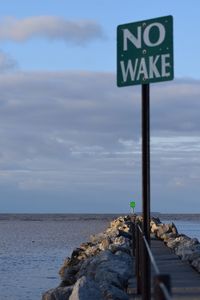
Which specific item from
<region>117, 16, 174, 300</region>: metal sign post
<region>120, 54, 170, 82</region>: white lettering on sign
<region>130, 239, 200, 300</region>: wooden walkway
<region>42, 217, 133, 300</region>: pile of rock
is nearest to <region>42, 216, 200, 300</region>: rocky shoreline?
<region>42, 217, 133, 300</region>: pile of rock

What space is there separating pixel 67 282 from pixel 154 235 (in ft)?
36.2

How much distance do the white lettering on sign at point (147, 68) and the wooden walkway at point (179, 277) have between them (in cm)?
398

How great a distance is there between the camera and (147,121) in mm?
7879

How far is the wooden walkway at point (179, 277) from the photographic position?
1079 cm

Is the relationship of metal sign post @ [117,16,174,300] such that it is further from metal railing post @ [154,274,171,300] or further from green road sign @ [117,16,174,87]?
metal railing post @ [154,274,171,300]

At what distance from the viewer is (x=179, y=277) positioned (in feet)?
41.8

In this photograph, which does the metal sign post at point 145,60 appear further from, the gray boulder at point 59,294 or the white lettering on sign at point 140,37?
the gray boulder at point 59,294

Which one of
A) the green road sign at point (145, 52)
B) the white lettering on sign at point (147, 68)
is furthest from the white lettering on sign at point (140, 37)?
the white lettering on sign at point (147, 68)

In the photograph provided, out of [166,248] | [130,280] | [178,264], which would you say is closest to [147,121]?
[130,280]

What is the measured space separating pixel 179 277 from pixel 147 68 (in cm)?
628

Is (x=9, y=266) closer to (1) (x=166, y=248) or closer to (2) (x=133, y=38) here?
(1) (x=166, y=248)

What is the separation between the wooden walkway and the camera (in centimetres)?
1079

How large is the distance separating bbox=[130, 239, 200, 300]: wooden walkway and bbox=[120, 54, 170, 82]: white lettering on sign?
398 cm

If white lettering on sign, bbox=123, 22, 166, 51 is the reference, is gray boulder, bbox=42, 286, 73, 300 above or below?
below
